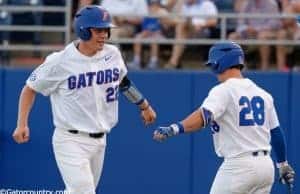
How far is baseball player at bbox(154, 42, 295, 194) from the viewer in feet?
22.6

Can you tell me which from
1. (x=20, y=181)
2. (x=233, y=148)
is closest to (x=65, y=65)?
(x=233, y=148)

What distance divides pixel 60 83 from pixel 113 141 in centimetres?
220

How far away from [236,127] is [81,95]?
1506 mm

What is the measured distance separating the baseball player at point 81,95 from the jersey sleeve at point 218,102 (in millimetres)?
1286

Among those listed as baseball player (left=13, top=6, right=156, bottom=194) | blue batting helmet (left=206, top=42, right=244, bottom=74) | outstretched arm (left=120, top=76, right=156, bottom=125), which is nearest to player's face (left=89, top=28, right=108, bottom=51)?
baseball player (left=13, top=6, right=156, bottom=194)

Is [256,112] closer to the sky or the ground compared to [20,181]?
closer to the sky

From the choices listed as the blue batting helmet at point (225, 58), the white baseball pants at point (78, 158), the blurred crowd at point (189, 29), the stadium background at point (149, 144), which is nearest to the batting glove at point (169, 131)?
the blue batting helmet at point (225, 58)

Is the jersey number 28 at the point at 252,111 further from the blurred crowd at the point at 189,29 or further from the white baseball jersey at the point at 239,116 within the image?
the blurred crowd at the point at 189,29

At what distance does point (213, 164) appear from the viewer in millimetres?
9945

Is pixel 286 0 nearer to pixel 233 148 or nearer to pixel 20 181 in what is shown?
pixel 20 181

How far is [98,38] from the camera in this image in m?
7.74

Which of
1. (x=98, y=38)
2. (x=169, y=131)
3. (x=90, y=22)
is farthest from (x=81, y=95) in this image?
(x=169, y=131)

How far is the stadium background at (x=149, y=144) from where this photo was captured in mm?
9875

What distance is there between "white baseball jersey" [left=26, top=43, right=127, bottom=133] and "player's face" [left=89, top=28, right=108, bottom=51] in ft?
0.47
